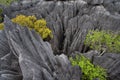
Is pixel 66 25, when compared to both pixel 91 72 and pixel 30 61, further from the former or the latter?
pixel 30 61

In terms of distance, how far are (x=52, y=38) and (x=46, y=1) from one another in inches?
873

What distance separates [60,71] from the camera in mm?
25672

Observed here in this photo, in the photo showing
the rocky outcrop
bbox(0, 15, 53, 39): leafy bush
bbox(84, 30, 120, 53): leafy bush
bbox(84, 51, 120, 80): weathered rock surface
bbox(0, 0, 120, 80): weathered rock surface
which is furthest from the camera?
bbox(0, 15, 53, 39): leafy bush

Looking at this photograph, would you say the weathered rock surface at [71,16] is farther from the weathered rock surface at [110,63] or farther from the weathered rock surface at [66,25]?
the weathered rock surface at [110,63]

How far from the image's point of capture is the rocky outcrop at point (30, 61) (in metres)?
24.5

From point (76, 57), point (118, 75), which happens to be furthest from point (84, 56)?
point (118, 75)

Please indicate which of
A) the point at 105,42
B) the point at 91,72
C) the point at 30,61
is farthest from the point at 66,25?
the point at 30,61

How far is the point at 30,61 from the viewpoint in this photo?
25.3 metres

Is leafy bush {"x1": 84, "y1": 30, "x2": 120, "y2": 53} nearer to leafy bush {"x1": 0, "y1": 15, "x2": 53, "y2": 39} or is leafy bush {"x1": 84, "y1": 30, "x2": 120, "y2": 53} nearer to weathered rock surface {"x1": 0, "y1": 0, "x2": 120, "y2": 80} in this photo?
weathered rock surface {"x1": 0, "y1": 0, "x2": 120, "y2": 80}

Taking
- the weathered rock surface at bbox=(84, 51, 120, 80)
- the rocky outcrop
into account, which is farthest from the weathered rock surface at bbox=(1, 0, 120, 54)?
the rocky outcrop

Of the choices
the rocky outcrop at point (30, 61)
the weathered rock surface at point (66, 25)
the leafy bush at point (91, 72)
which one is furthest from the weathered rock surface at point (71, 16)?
the rocky outcrop at point (30, 61)

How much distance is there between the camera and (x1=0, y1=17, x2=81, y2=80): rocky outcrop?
2445cm

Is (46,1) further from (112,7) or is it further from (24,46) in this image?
(24,46)

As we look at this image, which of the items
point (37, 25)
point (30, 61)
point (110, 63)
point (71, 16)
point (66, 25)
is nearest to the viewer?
point (30, 61)
